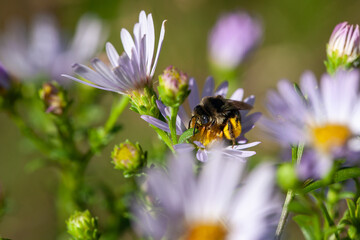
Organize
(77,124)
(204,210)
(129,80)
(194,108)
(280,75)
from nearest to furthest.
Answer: (204,210)
(129,80)
(194,108)
(77,124)
(280,75)

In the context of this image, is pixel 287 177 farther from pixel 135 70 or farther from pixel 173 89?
pixel 135 70

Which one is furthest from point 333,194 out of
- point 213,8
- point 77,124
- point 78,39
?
point 213,8

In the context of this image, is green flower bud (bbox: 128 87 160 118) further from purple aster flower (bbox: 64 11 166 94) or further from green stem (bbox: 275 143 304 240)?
green stem (bbox: 275 143 304 240)

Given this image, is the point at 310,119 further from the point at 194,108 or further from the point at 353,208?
the point at 194,108

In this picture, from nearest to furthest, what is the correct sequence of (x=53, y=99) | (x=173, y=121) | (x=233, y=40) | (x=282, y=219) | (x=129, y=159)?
(x=282, y=219) < (x=173, y=121) < (x=129, y=159) < (x=53, y=99) < (x=233, y=40)

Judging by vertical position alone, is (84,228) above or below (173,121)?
below

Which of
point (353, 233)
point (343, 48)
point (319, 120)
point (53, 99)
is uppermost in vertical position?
point (343, 48)

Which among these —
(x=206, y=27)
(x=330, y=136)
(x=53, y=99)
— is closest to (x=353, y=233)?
(x=330, y=136)

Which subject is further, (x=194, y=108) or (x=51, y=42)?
(x=51, y=42)
